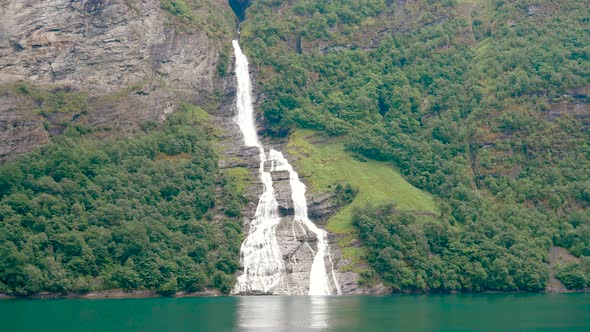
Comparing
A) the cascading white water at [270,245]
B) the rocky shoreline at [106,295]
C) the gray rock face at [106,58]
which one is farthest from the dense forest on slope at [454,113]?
the rocky shoreline at [106,295]

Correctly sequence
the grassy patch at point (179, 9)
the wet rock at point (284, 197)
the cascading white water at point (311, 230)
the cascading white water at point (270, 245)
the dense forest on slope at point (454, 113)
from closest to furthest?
1. the cascading white water at point (270, 245)
2. the cascading white water at point (311, 230)
3. the dense forest on slope at point (454, 113)
4. the wet rock at point (284, 197)
5. the grassy patch at point (179, 9)

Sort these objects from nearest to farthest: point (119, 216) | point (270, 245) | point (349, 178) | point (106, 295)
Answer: point (106, 295)
point (119, 216)
point (270, 245)
point (349, 178)

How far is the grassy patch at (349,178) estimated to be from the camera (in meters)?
120

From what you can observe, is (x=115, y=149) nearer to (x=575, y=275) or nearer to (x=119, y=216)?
(x=119, y=216)

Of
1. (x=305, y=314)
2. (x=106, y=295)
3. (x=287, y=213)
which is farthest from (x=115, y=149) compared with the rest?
(x=305, y=314)

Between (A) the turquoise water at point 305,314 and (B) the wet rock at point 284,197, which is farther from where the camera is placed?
(B) the wet rock at point 284,197

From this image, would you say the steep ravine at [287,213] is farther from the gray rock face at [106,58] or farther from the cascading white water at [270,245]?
the gray rock face at [106,58]

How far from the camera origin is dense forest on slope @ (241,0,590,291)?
11044 cm

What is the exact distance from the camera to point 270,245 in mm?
111812

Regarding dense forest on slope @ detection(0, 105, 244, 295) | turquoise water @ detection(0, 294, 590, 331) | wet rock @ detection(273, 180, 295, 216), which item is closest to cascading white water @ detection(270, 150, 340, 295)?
→ wet rock @ detection(273, 180, 295, 216)

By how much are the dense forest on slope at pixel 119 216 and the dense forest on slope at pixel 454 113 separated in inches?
868

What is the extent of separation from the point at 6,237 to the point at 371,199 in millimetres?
53898

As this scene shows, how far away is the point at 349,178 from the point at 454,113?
28.8 meters

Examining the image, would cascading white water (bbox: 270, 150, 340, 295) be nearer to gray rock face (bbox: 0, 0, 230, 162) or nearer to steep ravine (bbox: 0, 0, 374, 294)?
steep ravine (bbox: 0, 0, 374, 294)
